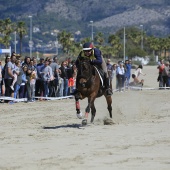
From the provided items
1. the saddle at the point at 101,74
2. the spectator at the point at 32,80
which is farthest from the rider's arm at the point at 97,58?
the spectator at the point at 32,80

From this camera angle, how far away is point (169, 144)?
14023mm

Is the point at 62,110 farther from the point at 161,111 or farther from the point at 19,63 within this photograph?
the point at 19,63

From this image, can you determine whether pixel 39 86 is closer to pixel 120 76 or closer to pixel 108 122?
pixel 120 76

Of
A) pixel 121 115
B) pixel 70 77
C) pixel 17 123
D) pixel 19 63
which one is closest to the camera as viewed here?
pixel 17 123

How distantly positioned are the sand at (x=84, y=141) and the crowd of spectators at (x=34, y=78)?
488cm

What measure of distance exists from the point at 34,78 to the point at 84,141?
14.1m

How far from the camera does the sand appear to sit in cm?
1186

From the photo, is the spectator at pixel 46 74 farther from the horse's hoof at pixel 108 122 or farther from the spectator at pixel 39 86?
the horse's hoof at pixel 108 122

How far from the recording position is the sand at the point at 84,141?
11859 mm

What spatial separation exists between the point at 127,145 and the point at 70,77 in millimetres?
18764

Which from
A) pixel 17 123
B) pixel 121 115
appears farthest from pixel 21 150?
pixel 121 115

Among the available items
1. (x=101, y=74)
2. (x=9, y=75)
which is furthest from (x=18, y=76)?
(x=101, y=74)

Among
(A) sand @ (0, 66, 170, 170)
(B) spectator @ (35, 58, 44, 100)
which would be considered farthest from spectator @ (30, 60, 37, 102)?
(A) sand @ (0, 66, 170, 170)

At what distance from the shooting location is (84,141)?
14.6 meters
